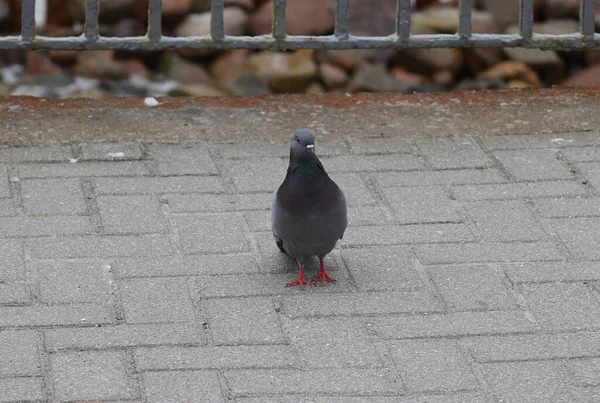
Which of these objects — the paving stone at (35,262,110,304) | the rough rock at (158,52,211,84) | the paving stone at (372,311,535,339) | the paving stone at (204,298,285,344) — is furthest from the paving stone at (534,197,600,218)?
the rough rock at (158,52,211,84)

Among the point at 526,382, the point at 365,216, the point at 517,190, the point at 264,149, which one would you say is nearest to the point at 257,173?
the point at 264,149

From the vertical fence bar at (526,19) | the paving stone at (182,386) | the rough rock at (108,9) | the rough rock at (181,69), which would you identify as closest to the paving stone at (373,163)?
the vertical fence bar at (526,19)

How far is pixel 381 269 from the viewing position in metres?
4.29

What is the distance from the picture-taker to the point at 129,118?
561 centimetres

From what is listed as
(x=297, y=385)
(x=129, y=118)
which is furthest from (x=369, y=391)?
(x=129, y=118)

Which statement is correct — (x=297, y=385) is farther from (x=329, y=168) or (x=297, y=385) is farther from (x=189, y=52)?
(x=189, y=52)

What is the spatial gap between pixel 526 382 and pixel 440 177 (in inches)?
66.3

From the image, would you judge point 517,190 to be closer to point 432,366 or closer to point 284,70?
point 432,366

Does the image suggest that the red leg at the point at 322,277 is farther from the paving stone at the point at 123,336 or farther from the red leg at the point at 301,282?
the paving stone at the point at 123,336

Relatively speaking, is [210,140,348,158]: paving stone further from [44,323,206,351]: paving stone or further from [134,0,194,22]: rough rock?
[44,323,206,351]: paving stone

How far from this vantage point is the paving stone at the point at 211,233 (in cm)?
443

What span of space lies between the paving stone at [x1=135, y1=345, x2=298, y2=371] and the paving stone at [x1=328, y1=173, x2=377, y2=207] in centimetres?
124

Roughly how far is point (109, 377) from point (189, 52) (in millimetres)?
3382

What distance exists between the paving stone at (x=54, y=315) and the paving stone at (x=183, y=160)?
121 cm
